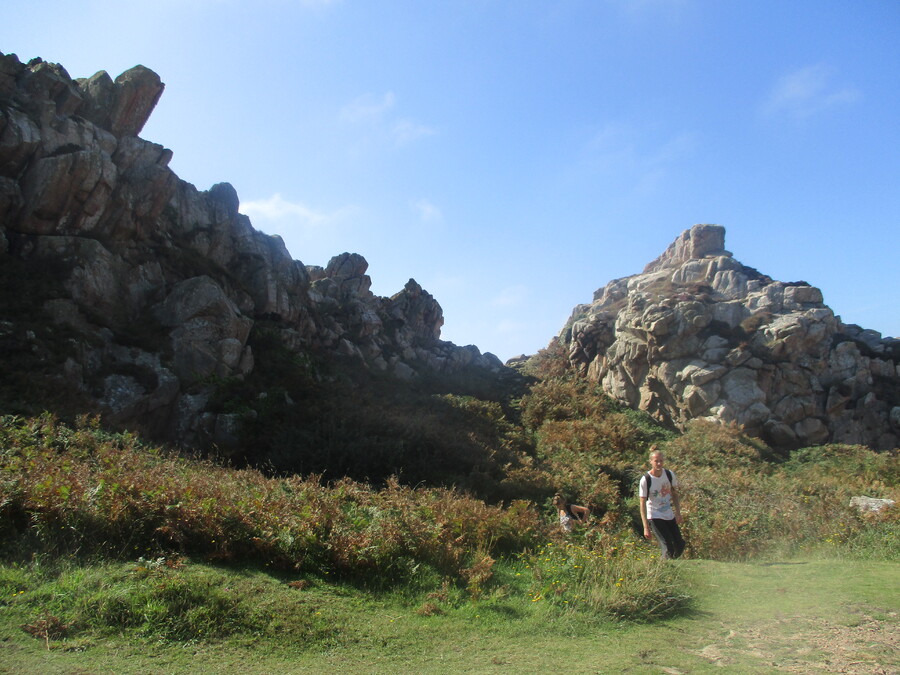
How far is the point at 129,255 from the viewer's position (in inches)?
882

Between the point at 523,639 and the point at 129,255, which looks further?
the point at 129,255

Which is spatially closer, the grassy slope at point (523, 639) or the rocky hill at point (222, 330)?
the grassy slope at point (523, 639)

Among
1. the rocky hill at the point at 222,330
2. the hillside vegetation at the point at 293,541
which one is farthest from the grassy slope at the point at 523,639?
the rocky hill at the point at 222,330

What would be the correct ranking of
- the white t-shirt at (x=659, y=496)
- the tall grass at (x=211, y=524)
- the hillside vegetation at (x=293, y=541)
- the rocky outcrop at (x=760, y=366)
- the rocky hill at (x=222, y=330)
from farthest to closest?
the rocky outcrop at (x=760, y=366), the rocky hill at (x=222, y=330), the white t-shirt at (x=659, y=496), the tall grass at (x=211, y=524), the hillside vegetation at (x=293, y=541)

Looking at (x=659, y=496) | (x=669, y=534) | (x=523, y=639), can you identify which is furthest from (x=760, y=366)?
(x=523, y=639)

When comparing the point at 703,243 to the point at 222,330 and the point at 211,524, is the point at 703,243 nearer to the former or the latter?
the point at 222,330

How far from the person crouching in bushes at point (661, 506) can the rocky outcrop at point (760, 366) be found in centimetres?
2171

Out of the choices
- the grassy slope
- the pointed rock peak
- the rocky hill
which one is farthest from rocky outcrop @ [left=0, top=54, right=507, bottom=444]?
the pointed rock peak

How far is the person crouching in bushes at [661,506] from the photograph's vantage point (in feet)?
26.1

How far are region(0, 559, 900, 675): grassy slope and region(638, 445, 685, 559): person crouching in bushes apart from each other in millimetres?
1524

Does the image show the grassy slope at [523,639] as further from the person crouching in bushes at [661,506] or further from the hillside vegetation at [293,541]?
the person crouching in bushes at [661,506]

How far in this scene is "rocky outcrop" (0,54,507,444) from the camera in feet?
60.2

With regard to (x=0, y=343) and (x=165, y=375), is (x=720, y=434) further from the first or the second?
(x=0, y=343)

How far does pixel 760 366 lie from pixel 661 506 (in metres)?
25.0
